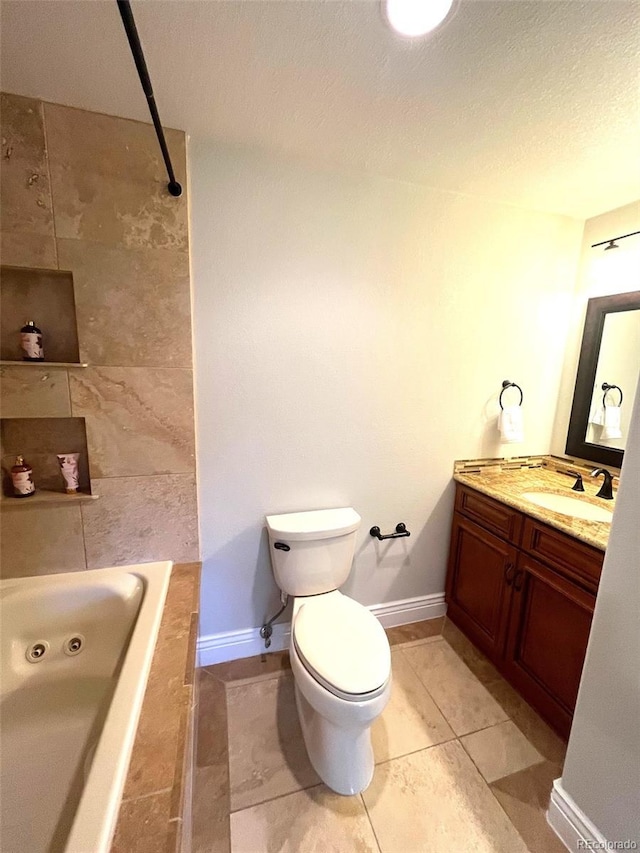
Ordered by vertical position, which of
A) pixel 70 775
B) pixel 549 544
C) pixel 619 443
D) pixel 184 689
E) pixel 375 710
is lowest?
pixel 70 775

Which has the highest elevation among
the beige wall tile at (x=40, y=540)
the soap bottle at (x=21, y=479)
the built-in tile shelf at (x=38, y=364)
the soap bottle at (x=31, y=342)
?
the soap bottle at (x=31, y=342)

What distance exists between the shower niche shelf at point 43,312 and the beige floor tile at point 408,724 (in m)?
1.82

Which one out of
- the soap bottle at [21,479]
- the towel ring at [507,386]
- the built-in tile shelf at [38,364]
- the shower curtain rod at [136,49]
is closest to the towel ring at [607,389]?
the towel ring at [507,386]

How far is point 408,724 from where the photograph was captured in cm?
145

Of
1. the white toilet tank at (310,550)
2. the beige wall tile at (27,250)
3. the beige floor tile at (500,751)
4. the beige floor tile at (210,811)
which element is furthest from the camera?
the white toilet tank at (310,550)

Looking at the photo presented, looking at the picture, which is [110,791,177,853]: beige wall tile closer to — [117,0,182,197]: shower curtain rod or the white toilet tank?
the white toilet tank

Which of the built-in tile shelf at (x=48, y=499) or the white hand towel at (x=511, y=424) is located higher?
the white hand towel at (x=511, y=424)

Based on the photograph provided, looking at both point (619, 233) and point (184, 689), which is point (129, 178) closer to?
point (184, 689)

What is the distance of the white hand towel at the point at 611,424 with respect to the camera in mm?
1757

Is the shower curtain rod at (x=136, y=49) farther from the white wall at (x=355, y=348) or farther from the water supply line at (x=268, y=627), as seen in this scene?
the water supply line at (x=268, y=627)

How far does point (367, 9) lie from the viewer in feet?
2.67

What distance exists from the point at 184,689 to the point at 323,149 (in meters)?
1.90

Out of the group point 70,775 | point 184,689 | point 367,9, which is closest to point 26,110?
point 367,9

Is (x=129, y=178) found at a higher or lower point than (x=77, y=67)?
lower
